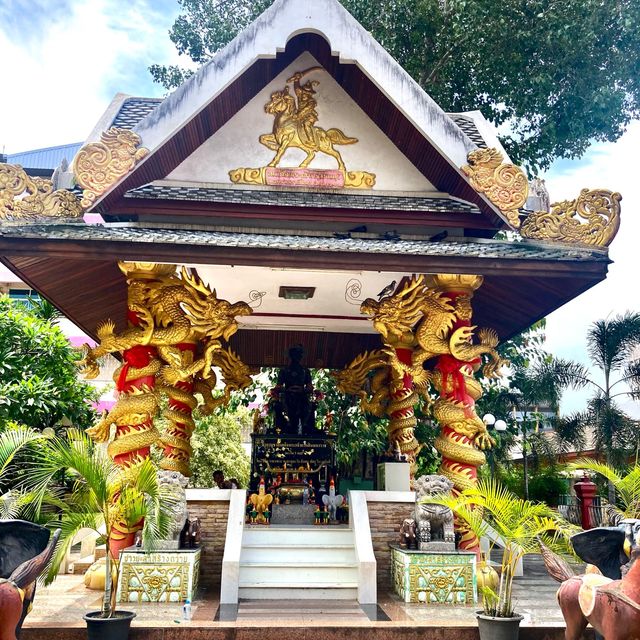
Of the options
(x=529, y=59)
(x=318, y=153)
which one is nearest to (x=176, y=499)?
(x=318, y=153)

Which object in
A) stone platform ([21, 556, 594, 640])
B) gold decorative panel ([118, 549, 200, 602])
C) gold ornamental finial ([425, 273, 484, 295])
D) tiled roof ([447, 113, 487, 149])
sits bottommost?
stone platform ([21, 556, 594, 640])

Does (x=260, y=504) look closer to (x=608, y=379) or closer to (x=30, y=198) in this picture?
(x=30, y=198)

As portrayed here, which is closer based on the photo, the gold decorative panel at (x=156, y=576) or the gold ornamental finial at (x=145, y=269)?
the gold decorative panel at (x=156, y=576)

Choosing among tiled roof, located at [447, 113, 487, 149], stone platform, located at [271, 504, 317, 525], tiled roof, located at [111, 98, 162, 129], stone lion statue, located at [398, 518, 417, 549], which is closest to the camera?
stone lion statue, located at [398, 518, 417, 549]

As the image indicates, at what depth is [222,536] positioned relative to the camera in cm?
792

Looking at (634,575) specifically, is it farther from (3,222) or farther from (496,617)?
(3,222)

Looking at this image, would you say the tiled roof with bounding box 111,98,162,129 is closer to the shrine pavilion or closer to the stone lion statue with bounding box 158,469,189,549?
the shrine pavilion

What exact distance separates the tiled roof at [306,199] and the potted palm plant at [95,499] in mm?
3711

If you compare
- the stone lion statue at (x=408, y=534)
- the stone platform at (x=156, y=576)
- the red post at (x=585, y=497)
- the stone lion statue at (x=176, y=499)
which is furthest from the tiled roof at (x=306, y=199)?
the red post at (x=585, y=497)

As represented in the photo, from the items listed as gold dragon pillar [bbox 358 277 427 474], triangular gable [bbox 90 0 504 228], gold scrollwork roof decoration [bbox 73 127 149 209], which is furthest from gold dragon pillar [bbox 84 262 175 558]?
gold dragon pillar [bbox 358 277 427 474]

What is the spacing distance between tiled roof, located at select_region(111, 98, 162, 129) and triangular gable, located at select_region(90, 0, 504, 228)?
153cm

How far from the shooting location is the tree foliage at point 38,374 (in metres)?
12.5

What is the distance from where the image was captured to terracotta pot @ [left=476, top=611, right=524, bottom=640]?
17.2ft

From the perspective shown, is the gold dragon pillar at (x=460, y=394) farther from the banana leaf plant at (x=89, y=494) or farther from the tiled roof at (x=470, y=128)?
the banana leaf plant at (x=89, y=494)
